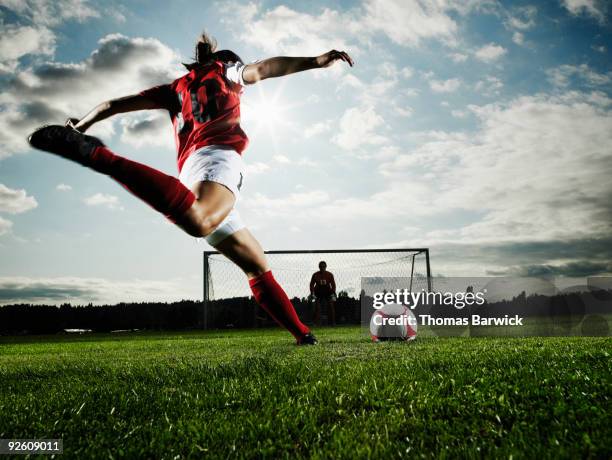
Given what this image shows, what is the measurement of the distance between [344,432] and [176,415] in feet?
2.43

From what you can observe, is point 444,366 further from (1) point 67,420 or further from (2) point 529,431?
(1) point 67,420

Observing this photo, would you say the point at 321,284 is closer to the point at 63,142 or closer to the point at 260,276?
the point at 260,276

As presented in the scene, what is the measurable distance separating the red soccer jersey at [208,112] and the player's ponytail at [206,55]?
9cm

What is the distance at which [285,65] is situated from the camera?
3.75 m

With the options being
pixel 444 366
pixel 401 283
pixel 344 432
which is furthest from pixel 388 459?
pixel 401 283

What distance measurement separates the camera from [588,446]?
55.0 inches

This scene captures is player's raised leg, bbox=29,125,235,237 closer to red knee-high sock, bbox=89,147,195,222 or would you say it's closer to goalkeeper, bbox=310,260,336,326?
red knee-high sock, bbox=89,147,195,222

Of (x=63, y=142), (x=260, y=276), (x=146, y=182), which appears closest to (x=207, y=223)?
(x=146, y=182)

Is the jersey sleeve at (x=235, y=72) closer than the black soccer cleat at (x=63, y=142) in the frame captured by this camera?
No

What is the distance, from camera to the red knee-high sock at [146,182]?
9.27 feet

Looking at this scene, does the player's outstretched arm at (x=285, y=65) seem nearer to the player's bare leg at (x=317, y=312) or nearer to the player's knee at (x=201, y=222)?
the player's knee at (x=201, y=222)

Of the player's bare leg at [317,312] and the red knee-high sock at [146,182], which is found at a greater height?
the red knee-high sock at [146,182]

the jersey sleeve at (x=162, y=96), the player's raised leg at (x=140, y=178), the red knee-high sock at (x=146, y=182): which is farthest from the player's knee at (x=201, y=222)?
the jersey sleeve at (x=162, y=96)

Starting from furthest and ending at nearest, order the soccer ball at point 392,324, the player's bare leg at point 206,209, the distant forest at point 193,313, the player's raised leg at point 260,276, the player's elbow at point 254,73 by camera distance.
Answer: the distant forest at point 193,313 → the soccer ball at point 392,324 → the player's raised leg at point 260,276 → the player's elbow at point 254,73 → the player's bare leg at point 206,209
